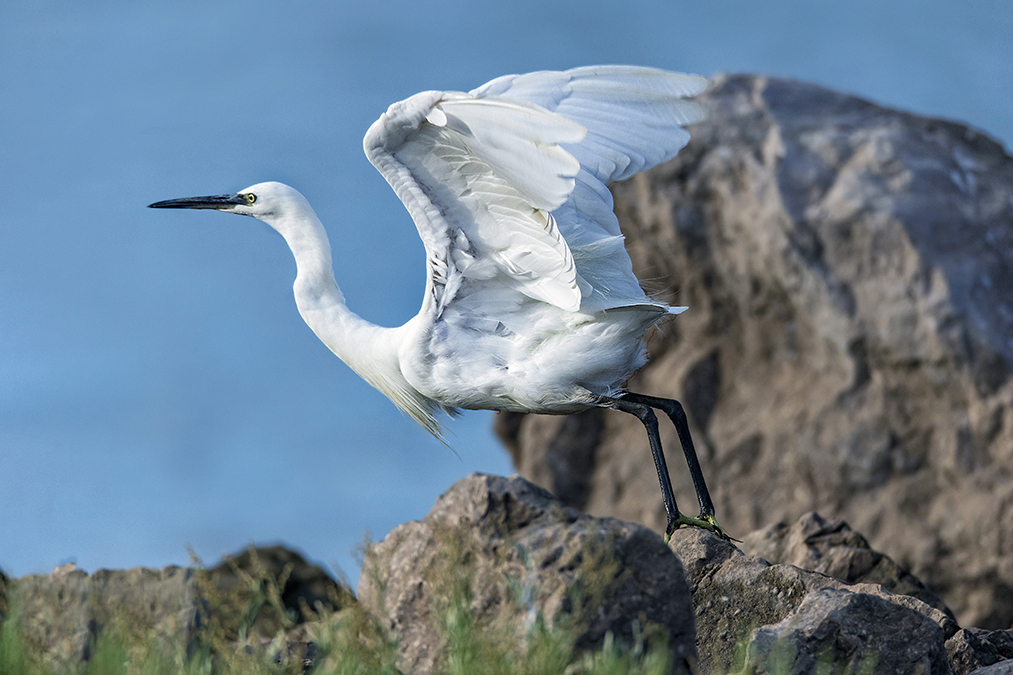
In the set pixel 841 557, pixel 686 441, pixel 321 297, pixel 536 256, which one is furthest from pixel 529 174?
pixel 841 557

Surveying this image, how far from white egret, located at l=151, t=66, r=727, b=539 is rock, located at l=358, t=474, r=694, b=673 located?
1.32 metres

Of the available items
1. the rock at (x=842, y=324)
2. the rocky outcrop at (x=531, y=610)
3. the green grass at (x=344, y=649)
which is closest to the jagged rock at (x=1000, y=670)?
the rocky outcrop at (x=531, y=610)

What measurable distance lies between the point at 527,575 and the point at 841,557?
262 centimetres

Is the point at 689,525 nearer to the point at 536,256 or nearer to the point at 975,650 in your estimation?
the point at 975,650

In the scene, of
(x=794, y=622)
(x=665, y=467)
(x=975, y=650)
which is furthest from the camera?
(x=665, y=467)

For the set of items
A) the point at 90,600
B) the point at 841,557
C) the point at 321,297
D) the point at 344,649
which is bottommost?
the point at 841,557

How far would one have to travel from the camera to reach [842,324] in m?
7.89

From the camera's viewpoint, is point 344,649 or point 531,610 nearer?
point 344,649

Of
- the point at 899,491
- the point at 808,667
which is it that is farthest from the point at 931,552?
the point at 808,667

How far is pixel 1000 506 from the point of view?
7.30 meters

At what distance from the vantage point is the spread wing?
146 inches

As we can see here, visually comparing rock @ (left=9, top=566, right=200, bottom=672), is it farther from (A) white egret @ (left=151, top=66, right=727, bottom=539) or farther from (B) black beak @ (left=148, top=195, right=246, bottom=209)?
(B) black beak @ (left=148, top=195, right=246, bottom=209)

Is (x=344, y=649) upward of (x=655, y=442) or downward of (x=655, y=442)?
upward

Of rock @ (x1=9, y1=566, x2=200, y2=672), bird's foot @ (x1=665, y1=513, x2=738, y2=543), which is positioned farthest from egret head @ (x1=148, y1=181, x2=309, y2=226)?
bird's foot @ (x1=665, y1=513, x2=738, y2=543)
